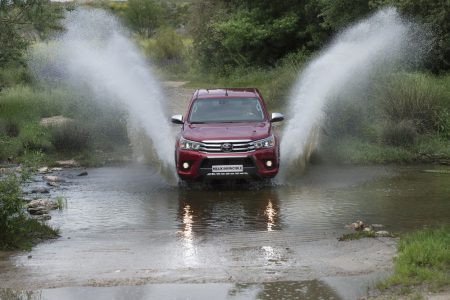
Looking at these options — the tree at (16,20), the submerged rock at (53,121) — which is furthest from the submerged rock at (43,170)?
the submerged rock at (53,121)

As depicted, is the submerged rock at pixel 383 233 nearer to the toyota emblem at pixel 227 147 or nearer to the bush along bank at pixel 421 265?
the bush along bank at pixel 421 265

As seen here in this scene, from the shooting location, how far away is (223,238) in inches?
422

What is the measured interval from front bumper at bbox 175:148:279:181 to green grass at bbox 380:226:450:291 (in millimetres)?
5042

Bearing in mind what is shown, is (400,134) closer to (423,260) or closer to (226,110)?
(226,110)

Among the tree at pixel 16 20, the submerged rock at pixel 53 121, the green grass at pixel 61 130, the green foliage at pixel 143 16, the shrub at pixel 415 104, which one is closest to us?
the tree at pixel 16 20

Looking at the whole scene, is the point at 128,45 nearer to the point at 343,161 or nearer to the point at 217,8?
the point at 343,161

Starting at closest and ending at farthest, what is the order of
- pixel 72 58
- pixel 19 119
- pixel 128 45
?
pixel 19 119 → pixel 128 45 → pixel 72 58

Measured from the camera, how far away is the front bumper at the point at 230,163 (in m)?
14.5

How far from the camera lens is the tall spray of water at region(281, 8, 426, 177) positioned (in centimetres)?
1861

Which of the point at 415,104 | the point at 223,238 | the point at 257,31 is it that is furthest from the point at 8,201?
the point at 257,31

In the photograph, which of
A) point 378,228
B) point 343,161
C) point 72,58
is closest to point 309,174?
point 343,161

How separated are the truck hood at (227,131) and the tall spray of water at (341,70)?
214 cm

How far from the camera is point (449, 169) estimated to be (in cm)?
1706

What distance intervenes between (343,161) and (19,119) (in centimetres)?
1054
